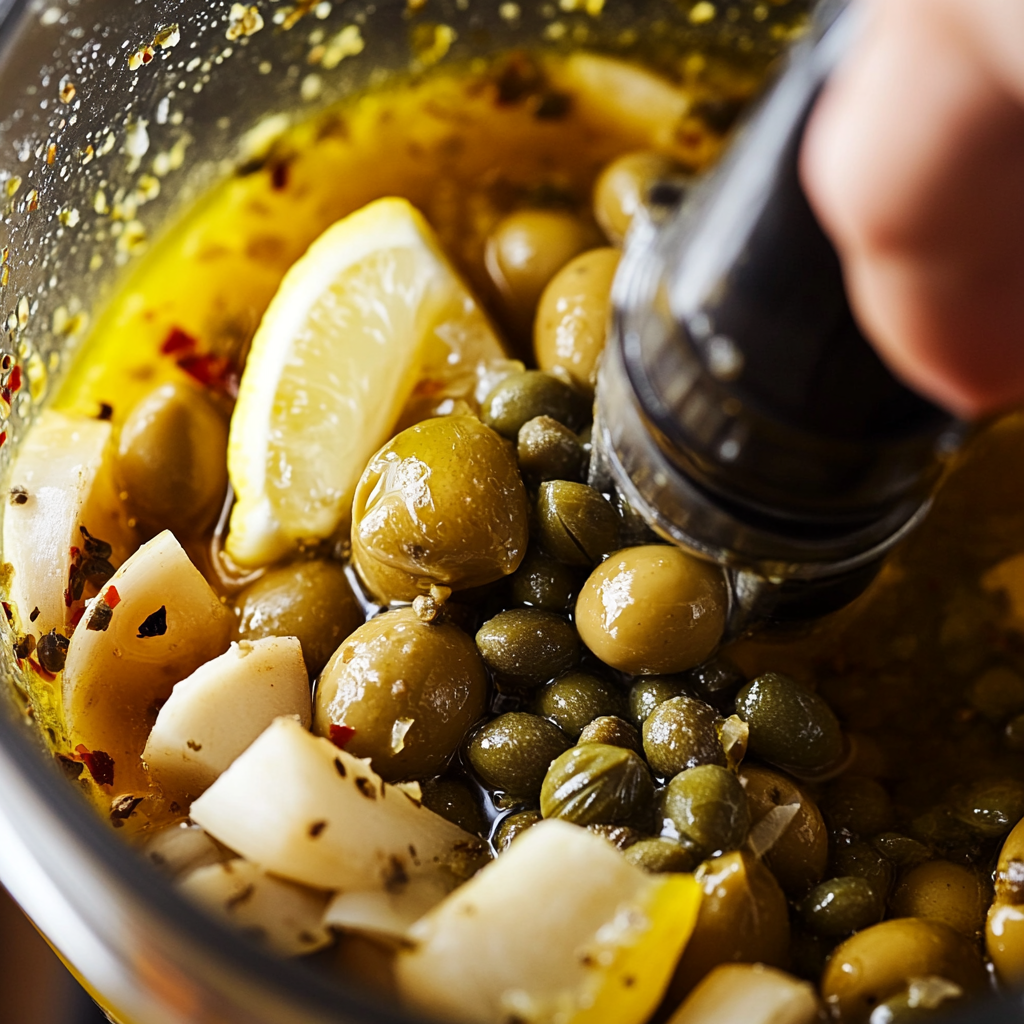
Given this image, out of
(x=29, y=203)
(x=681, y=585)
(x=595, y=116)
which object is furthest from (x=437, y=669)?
(x=595, y=116)

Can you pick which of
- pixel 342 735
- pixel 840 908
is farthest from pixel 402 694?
pixel 840 908

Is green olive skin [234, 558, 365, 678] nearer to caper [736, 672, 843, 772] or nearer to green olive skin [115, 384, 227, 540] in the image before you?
green olive skin [115, 384, 227, 540]

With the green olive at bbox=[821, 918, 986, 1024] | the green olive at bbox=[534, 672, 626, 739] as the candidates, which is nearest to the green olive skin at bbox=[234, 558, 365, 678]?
the green olive at bbox=[534, 672, 626, 739]

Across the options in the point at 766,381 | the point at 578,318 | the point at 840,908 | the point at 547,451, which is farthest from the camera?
the point at 578,318

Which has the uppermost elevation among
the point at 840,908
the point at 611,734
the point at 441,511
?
the point at 441,511

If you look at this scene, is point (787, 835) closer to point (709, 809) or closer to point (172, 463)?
point (709, 809)

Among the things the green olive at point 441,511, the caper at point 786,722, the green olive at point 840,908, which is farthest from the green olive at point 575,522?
the green olive at point 840,908
